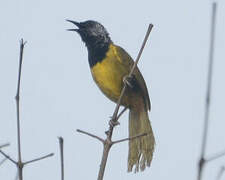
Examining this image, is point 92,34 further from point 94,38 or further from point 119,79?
point 119,79

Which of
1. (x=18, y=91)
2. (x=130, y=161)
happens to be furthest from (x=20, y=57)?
(x=130, y=161)

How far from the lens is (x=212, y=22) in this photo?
224cm

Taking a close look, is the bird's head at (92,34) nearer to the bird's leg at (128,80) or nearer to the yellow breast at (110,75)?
the yellow breast at (110,75)

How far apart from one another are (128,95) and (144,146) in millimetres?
948

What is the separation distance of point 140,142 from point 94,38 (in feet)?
6.05

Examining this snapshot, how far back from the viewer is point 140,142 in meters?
5.86

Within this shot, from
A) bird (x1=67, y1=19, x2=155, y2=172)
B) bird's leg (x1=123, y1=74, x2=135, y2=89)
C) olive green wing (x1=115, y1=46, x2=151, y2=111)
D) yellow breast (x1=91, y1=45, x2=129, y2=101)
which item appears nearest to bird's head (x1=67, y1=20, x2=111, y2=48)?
bird (x1=67, y1=19, x2=155, y2=172)

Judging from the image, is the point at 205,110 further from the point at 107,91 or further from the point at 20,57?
the point at 107,91

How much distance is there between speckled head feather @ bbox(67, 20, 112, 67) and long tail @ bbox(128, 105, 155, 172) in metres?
0.85

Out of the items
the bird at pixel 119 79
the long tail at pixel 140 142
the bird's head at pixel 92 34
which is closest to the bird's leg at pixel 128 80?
the bird at pixel 119 79

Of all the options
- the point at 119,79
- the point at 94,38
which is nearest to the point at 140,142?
the point at 119,79

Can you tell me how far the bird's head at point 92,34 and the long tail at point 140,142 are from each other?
1.06 metres

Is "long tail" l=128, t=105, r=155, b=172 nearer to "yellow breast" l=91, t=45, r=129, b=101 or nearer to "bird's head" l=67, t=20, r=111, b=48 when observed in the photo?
"yellow breast" l=91, t=45, r=129, b=101

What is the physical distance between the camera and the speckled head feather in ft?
22.0
